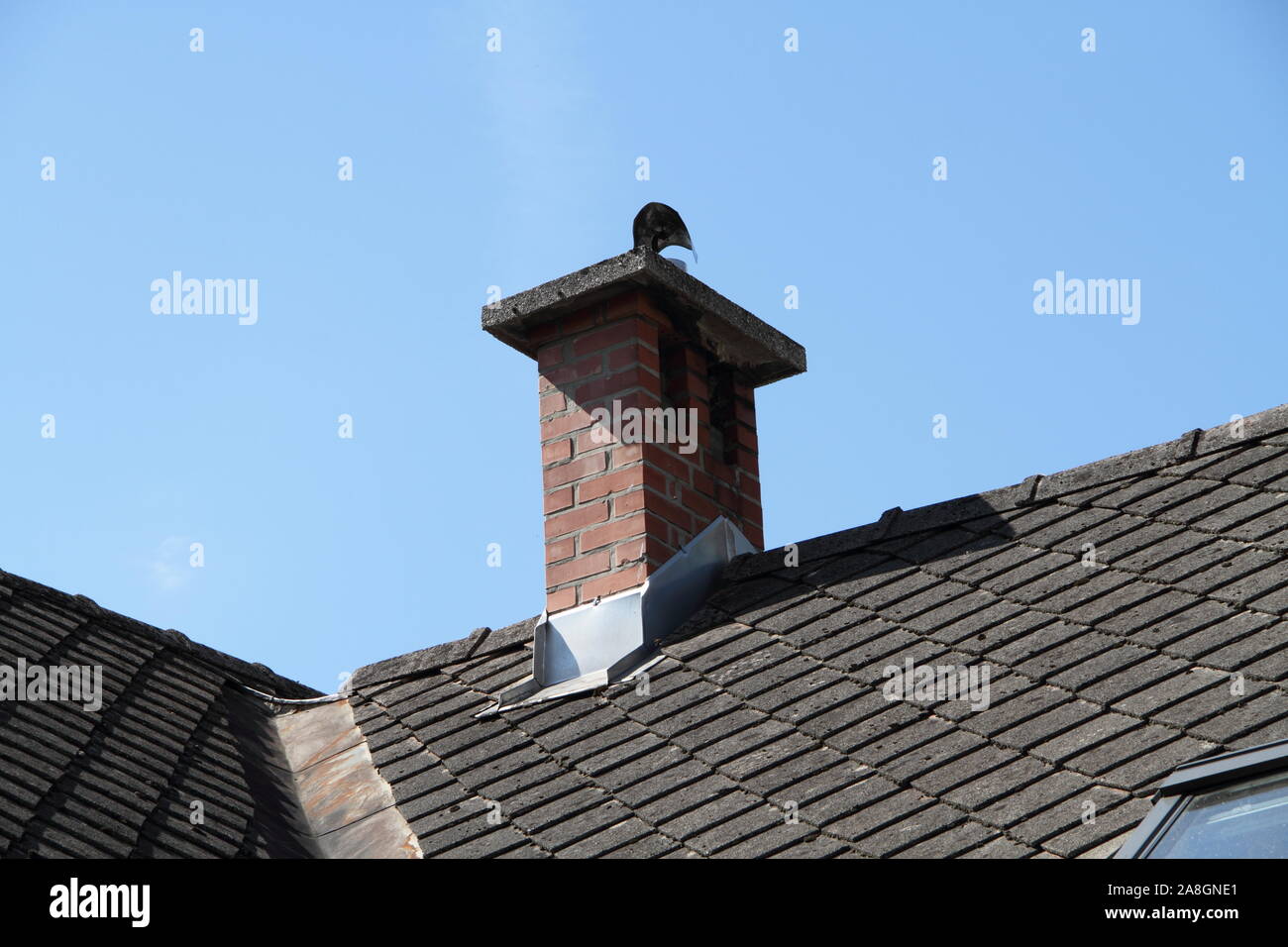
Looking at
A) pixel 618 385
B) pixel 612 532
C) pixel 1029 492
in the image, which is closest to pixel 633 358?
pixel 618 385

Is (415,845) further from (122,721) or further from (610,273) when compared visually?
(610,273)

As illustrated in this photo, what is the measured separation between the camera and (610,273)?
6.62m

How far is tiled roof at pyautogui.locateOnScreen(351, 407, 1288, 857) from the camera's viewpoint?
4320 mm

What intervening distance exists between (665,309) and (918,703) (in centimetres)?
239

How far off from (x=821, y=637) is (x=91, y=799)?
7.76ft

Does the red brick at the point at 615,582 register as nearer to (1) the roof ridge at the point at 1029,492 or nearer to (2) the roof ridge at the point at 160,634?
(1) the roof ridge at the point at 1029,492

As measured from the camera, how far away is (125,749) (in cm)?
537

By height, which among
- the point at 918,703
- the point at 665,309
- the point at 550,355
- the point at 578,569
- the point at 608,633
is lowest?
the point at 918,703

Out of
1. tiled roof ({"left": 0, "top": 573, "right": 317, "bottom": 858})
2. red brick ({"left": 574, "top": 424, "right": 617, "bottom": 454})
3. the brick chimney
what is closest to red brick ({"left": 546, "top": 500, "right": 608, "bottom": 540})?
the brick chimney

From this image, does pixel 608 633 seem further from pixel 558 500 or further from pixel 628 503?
pixel 558 500

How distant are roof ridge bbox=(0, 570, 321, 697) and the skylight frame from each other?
161 inches

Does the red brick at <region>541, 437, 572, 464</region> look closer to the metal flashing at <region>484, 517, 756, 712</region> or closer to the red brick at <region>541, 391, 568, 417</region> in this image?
the red brick at <region>541, 391, 568, 417</region>

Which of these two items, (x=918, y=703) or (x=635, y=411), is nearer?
(x=918, y=703)
